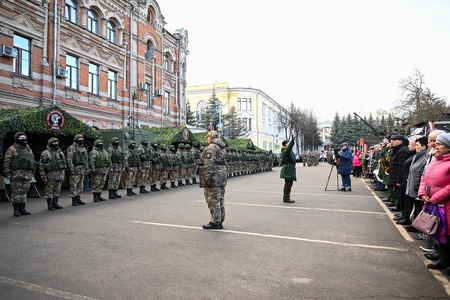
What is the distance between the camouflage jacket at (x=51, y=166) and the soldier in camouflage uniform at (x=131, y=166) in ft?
10.2

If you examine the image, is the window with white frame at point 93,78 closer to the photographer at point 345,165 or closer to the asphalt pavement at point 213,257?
the asphalt pavement at point 213,257

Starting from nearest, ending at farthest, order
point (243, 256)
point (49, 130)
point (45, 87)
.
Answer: point (243, 256) → point (49, 130) → point (45, 87)

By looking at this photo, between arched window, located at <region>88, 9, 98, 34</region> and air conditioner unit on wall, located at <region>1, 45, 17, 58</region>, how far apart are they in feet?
20.9

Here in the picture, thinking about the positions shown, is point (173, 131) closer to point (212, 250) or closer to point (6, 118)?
point (6, 118)

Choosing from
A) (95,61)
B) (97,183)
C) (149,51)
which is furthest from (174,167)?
(149,51)

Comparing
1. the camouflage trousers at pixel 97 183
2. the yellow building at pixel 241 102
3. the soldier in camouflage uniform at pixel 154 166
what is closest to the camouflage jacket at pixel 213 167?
the camouflage trousers at pixel 97 183

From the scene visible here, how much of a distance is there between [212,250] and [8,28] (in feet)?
55.8

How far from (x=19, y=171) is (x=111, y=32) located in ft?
59.4

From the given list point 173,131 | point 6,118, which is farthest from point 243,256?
point 173,131

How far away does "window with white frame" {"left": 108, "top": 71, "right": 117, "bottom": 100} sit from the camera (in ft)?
76.6

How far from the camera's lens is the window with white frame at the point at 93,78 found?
2156 cm

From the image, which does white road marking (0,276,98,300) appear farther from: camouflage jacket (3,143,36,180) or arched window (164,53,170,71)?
arched window (164,53,170,71)

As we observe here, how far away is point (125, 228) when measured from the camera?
6473 millimetres

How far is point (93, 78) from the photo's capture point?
21.8 m
